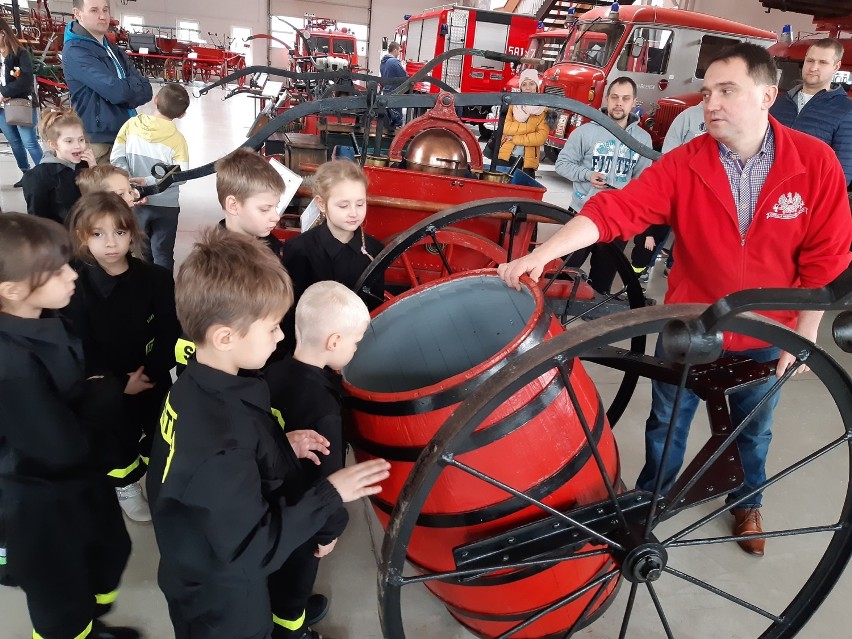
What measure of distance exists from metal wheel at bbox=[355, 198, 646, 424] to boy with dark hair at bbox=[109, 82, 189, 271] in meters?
1.36

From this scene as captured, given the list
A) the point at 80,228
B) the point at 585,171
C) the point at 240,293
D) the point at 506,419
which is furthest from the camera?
the point at 585,171

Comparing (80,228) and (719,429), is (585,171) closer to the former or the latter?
(719,429)

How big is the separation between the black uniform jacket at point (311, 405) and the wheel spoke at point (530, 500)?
1.00 feet

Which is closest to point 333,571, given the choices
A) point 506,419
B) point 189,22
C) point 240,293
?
point 506,419

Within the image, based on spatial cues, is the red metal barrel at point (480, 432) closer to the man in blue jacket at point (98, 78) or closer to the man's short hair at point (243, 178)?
the man's short hair at point (243, 178)

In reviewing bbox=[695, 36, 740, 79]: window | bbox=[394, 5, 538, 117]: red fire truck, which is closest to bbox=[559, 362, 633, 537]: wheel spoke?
bbox=[695, 36, 740, 79]: window

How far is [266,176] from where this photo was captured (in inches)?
78.5

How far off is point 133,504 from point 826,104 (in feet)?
13.9

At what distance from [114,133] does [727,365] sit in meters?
3.59

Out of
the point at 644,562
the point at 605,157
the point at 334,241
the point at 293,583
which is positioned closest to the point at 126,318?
the point at 334,241

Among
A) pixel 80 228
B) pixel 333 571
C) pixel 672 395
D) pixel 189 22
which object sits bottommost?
pixel 333 571

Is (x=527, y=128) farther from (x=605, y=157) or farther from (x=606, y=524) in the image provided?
(x=606, y=524)

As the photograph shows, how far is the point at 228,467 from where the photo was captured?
3.43 ft

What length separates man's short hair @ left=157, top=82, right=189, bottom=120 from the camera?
3.36 metres
